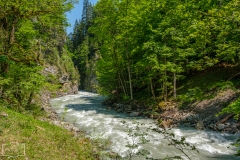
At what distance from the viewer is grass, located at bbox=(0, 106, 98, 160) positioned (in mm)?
6400

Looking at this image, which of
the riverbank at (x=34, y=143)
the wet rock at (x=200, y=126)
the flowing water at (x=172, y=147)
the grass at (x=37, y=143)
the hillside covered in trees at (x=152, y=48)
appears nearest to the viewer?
the riverbank at (x=34, y=143)

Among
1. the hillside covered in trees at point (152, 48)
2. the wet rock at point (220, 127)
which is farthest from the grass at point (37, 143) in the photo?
the wet rock at point (220, 127)

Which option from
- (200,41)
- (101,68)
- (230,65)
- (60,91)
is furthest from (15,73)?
(60,91)

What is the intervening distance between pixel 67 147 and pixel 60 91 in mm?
34496

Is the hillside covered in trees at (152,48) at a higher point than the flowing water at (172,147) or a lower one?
higher

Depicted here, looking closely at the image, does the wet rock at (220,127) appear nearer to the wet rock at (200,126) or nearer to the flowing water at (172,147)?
the flowing water at (172,147)

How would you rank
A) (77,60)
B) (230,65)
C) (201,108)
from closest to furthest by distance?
(201,108) < (230,65) < (77,60)

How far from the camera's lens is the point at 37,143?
24.0 feet

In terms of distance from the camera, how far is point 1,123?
26.2ft

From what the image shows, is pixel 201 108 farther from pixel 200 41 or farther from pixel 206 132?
pixel 200 41

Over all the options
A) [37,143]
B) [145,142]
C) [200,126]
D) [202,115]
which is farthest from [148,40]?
[37,143]

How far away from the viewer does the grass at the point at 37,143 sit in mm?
6400

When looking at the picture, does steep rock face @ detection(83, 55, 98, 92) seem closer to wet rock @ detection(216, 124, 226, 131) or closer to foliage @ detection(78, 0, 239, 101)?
foliage @ detection(78, 0, 239, 101)

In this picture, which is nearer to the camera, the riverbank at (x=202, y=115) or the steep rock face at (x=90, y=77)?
the riverbank at (x=202, y=115)
